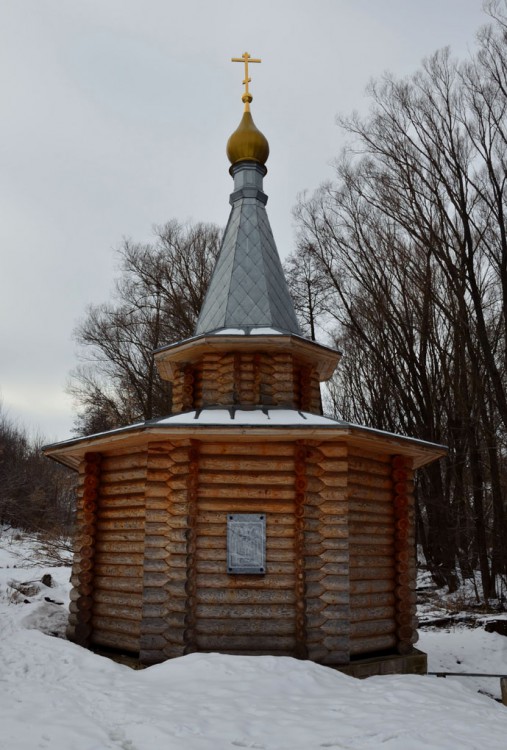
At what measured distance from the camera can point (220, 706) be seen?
18.2 feet

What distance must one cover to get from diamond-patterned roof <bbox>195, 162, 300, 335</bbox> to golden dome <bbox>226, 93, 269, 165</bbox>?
16 centimetres

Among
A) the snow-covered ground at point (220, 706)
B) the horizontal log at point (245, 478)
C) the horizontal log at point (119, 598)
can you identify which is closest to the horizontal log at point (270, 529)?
the horizontal log at point (245, 478)

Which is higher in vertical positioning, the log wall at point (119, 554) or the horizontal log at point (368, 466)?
the horizontal log at point (368, 466)

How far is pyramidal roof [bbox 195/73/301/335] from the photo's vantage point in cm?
1024

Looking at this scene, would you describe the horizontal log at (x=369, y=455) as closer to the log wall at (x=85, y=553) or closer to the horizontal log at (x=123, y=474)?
the horizontal log at (x=123, y=474)

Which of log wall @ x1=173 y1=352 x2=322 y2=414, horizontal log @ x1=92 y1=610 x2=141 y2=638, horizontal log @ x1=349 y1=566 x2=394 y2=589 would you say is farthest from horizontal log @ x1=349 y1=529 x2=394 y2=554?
horizontal log @ x1=92 y1=610 x2=141 y2=638

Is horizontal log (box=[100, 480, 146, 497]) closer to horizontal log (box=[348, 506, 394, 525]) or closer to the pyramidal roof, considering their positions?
the pyramidal roof

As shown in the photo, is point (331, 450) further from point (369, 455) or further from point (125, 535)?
point (125, 535)

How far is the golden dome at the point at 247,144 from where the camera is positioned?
1180cm

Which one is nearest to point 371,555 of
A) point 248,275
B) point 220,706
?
point 220,706

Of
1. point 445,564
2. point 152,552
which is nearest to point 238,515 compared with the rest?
point 152,552

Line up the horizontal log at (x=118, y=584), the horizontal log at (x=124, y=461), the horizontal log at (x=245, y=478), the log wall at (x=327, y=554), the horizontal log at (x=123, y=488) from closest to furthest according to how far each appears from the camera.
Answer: the log wall at (x=327, y=554) → the horizontal log at (x=245, y=478) → the horizontal log at (x=118, y=584) → the horizontal log at (x=123, y=488) → the horizontal log at (x=124, y=461)

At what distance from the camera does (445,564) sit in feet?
61.1

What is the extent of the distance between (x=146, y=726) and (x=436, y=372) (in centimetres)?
1736
